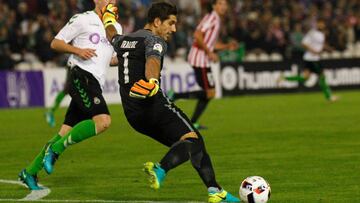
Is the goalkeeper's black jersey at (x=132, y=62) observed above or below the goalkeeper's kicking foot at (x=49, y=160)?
above

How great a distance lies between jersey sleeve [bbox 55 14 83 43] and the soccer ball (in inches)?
121

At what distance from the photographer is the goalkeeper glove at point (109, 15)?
409 inches

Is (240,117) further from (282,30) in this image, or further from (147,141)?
(282,30)

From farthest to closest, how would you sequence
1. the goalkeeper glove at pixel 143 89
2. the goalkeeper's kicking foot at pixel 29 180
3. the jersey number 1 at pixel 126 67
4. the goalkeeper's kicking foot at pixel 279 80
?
the goalkeeper's kicking foot at pixel 279 80
the goalkeeper's kicking foot at pixel 29 180
the jersey number 1 at pixel 126 67
the goalkeeper glove at pixel 143 89

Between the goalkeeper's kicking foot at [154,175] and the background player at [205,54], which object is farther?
the background player at [205,54]

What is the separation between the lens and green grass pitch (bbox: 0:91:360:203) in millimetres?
10492

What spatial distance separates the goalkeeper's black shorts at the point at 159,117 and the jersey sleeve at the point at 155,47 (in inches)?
20.1

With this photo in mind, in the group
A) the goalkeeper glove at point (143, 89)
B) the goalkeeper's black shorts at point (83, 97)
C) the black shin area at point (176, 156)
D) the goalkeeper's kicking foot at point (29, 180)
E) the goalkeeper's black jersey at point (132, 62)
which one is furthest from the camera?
the goalkeeper's black shorts at point (83, 97)

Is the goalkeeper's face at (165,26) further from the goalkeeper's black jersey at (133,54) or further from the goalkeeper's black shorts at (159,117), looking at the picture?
the goalkeeper's black shorts at (159,117)

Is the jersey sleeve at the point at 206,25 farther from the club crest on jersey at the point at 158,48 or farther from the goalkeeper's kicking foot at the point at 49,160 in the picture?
the club crest on jersey at the point at 158,48

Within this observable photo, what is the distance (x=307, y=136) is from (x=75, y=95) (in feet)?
21.7

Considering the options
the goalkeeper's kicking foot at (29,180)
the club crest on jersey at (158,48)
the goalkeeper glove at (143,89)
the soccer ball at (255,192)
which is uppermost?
the club crest on jersey at (158,48)

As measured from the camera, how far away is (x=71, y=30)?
11406 millimetres

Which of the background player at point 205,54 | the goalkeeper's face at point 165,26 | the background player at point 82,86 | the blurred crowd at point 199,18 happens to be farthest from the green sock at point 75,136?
the blurred crowd at point 199,18
